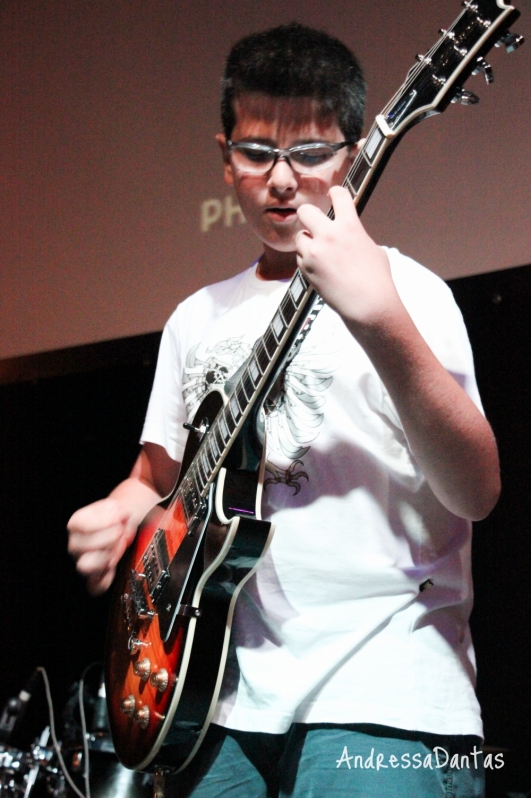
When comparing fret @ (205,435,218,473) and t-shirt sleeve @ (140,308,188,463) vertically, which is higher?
t-shirt sleeve @ (140,308,188,463)

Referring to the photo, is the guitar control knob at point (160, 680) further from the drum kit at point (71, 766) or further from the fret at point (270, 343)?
the drum kit at point (71, 766)

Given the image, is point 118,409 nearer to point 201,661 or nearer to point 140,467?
point 140,467

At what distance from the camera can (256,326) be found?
4.33 ft

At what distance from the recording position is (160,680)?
1083 mm

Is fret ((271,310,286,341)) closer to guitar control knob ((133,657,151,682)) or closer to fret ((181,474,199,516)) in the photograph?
fret ((181,474,199,516))

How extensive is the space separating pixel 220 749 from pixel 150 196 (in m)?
1.82

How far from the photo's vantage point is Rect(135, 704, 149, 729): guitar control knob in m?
1.11

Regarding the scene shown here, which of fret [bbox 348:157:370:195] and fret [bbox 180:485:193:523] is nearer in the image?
fret [bbox 348:157:370:195]

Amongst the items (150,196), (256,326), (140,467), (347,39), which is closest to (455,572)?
(256,326)

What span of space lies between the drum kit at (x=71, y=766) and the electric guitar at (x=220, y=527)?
1123 millimetres

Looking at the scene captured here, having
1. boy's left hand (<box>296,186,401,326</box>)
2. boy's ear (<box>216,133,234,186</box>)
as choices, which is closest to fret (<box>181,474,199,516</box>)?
boy's left hand (<box>296,186,401,326</box>)

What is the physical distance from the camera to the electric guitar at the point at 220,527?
97cm

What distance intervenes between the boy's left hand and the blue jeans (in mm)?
519

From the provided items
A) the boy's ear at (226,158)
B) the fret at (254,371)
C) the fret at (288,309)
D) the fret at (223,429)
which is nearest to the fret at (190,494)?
the fret at (223,429)
